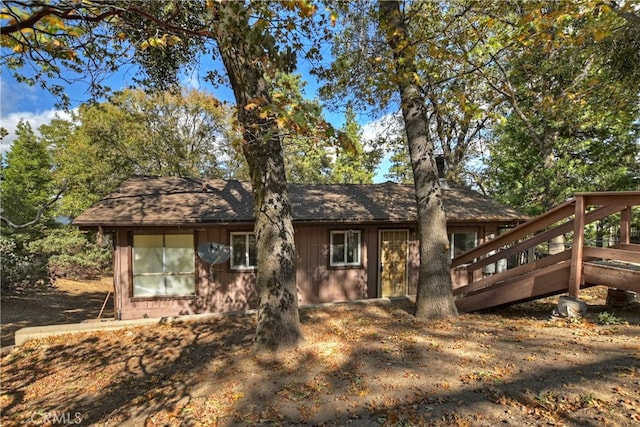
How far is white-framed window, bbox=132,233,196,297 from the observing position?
26.4 ft

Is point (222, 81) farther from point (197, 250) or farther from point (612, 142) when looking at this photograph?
point (612, 142)

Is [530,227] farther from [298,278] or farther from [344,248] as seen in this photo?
[298,278]

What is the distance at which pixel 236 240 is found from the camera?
8.63 meters

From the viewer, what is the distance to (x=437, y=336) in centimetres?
528

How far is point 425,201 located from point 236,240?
16.3ft

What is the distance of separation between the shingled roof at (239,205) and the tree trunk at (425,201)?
107 inches

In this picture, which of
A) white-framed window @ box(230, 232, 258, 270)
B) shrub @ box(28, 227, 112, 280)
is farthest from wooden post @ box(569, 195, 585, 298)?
shrub @ box(28, 227, 112, 280)

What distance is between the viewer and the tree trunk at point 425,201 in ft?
21.2

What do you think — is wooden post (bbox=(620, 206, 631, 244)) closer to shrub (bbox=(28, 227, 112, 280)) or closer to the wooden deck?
the wooden deck

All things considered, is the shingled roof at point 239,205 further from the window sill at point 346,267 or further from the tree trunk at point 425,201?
the tree trunk at point 425,201

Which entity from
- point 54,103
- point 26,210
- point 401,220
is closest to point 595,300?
point 401,220

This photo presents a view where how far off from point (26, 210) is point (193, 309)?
16.0 m

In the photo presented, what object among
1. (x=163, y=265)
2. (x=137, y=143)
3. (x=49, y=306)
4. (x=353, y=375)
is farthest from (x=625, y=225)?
(x=137, y=143)

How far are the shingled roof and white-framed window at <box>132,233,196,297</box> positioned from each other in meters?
0.70
